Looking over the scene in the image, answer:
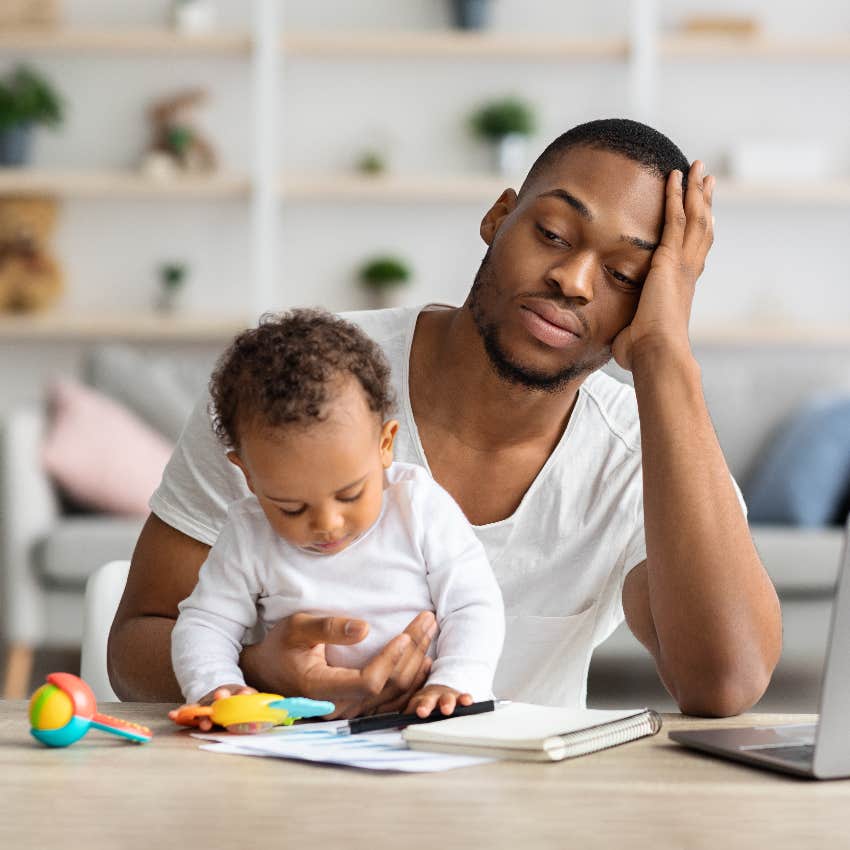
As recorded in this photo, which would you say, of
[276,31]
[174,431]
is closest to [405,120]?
[276,31]

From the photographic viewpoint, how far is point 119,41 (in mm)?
4984

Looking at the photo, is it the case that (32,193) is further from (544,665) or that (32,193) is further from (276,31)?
(544,665)

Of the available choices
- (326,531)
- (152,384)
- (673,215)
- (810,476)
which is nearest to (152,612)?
(326,531)

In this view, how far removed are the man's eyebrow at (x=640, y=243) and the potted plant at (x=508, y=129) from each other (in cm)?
366

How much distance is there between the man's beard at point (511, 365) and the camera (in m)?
1.49

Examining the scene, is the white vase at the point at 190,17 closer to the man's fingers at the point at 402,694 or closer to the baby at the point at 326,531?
the baby at the point at 326,531

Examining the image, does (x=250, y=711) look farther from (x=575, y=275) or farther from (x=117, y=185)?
(x=117, y=185)

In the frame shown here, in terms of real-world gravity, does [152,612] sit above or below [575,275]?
below

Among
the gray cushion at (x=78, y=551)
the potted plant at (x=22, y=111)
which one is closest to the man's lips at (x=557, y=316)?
the gray cushion at (x=78, y=551)

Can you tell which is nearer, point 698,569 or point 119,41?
point 698,569

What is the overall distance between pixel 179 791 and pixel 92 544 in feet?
9.50

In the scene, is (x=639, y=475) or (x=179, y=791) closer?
(x=179, y=791)

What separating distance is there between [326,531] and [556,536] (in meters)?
0.48

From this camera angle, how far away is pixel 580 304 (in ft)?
4.63
